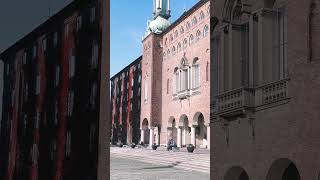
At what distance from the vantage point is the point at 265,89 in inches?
199

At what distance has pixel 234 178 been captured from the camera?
5.55 meters

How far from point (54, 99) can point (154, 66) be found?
26.4 m

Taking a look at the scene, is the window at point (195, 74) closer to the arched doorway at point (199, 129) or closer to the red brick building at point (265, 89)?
the arched doorway at point (199, 129)

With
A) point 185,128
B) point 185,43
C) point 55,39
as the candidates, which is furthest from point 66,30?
point 185,128

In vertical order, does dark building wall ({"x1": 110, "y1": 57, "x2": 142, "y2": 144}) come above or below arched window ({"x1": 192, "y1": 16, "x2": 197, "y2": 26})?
below

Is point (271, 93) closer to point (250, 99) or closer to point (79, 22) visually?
point (250, 99)

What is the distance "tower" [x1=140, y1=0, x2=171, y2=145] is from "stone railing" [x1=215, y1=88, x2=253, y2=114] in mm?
27125

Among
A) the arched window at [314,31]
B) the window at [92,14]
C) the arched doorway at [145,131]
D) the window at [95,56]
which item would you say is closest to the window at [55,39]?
the window at [92,14]

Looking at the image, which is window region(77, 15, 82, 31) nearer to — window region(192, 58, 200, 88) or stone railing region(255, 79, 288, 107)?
stone railing region(255, 79, 288, 107)

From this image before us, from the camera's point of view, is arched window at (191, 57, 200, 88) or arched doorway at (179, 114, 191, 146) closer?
arched window at (191, 57, 200, 88)

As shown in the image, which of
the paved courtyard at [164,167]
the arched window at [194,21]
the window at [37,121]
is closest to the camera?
the window at [37,121]

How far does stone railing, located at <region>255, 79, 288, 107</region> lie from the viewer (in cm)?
477

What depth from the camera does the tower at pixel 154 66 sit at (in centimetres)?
3316

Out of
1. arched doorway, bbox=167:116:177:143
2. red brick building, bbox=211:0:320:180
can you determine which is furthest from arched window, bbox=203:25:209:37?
red brick building, bbox=211:0:320:180
